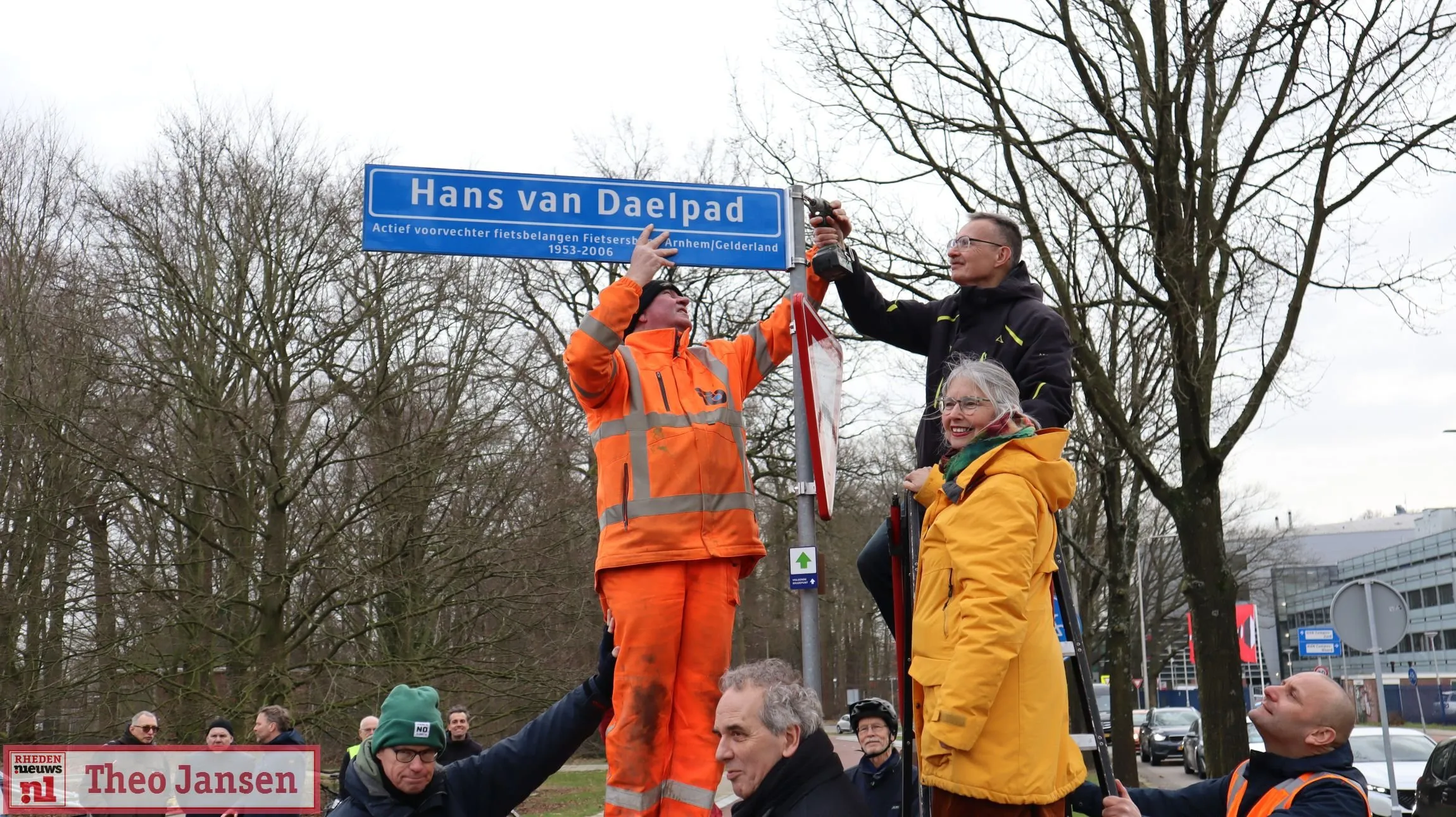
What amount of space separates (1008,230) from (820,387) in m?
1.23

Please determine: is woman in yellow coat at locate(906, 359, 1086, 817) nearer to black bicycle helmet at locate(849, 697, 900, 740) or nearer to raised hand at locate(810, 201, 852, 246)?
raised hand at locate(810, 201, 852, 246)

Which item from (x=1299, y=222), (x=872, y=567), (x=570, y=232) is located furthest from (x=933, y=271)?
(x=872, y=567)

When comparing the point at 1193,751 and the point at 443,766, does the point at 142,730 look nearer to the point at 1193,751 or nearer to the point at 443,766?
the point at 443,766

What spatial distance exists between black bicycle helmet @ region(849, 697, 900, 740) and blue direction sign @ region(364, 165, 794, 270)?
2.44 m

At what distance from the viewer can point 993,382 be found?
3.55m

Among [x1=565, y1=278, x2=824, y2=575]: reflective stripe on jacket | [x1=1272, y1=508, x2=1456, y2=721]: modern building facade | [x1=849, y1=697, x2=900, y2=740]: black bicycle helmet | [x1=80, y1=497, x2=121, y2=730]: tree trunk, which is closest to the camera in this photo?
[x1=565, y1=278, x2=824, y2=575]: reflective stripe on jacket

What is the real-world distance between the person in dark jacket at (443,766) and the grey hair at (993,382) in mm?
1559

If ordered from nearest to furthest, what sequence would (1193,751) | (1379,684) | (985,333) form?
(985,333) → (1379,684) → (1193,751)

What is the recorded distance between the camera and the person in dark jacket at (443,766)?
3.63m

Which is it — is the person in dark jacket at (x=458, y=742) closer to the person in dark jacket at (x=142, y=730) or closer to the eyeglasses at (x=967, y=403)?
the person in dark jacket at (x=142, y=730)

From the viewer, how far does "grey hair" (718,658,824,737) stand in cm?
330

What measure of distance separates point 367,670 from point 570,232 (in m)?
12.4

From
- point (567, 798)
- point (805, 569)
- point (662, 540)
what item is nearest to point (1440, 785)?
point (805, 569)

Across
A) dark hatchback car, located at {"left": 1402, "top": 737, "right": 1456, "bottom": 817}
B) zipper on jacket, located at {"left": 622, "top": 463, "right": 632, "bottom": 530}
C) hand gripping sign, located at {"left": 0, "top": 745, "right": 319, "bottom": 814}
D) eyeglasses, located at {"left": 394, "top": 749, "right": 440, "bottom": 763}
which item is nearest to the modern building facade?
dark hatchback car, located at {"left": 1402, "top": 737, "right": 1456, "bottom": 817}
